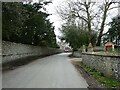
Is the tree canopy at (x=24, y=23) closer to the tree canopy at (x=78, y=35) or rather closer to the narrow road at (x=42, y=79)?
the tree canopy at (x=78, y=35)

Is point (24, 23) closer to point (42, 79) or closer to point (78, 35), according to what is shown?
point (78, 35)

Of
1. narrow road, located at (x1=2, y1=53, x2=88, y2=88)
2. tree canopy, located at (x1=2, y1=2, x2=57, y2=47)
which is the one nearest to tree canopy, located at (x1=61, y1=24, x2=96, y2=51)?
tree canopy, located at (x1=2, y1=2, x2=57, y2=47)

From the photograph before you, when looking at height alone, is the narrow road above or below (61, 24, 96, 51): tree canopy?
below

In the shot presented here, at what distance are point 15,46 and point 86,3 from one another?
52.2ft

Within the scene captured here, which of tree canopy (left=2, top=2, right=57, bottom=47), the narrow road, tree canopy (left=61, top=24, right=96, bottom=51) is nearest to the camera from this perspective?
the narrow road

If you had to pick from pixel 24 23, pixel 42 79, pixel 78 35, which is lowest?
pixel 42 79

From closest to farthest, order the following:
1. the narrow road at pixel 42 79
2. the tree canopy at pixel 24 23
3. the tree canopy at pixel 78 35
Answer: the narrow road at pixel 42 79
the tree canopy at pixel 24 23
the tree canopy at pixel 78 35

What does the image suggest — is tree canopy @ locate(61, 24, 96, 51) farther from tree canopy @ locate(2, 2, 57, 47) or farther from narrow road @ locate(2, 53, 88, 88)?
narrow road @ locate(2, 53, 88, 88)

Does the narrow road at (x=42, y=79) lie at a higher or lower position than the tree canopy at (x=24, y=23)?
lower

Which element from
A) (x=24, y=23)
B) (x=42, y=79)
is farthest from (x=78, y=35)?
(x=42, y=79)

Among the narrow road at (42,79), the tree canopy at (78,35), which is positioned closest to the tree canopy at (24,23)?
→ the tree canopy at (78,35)

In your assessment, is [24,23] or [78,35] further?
[78,35]

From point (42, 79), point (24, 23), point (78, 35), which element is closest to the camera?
point (42, 79)

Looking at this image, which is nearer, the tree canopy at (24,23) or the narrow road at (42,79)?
the narrow road at (42,79)
